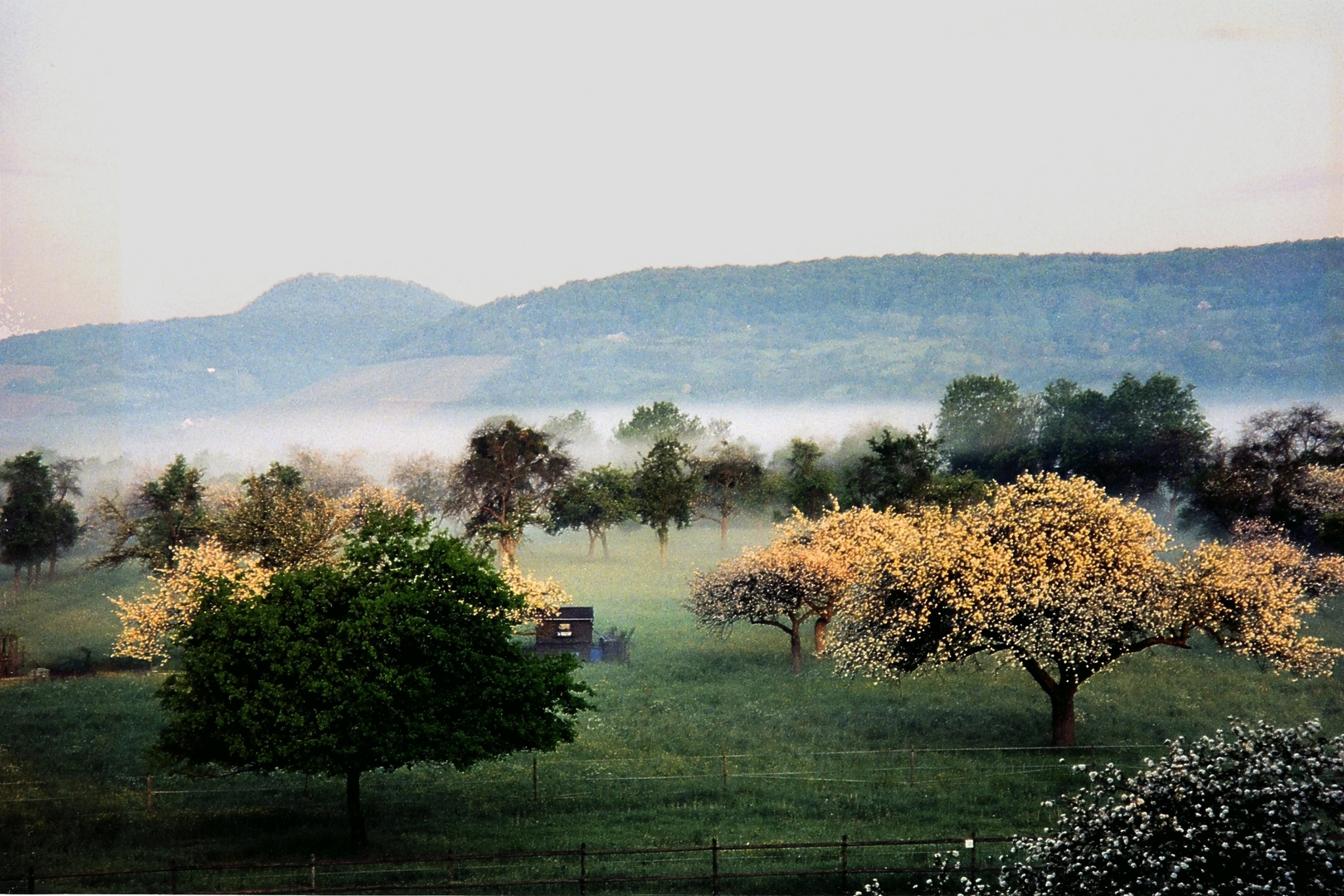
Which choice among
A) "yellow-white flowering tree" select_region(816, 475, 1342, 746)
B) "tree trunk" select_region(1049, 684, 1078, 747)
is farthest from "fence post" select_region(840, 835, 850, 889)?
"tree trunk" select_region(1049, 684, 1078, 747)

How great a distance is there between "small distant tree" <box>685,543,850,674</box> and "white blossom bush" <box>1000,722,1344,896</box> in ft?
21.4

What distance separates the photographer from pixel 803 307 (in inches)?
698

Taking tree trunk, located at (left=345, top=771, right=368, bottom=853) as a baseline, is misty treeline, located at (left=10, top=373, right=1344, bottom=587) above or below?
above

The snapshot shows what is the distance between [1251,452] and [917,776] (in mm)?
6309

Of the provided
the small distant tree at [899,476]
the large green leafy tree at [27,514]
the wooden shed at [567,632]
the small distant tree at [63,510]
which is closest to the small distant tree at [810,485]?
the small distant tree at [899,476]

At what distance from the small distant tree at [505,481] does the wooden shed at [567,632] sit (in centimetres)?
99

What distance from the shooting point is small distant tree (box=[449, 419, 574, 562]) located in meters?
15.7

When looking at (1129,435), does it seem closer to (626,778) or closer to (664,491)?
(664,491)

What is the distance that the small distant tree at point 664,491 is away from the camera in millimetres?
16391

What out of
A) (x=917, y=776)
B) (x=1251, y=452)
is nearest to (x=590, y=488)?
(x=917, y=776)

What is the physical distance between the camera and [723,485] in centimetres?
1656

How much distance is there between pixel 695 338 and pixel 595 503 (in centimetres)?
326

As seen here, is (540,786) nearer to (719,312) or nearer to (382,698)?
(382,698)

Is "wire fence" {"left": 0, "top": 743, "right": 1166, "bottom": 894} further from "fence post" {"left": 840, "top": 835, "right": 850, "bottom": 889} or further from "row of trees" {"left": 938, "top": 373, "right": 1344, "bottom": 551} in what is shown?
"row of trees" {"left": 938, "top": 373, "right": 1344, "bottom": 551}
